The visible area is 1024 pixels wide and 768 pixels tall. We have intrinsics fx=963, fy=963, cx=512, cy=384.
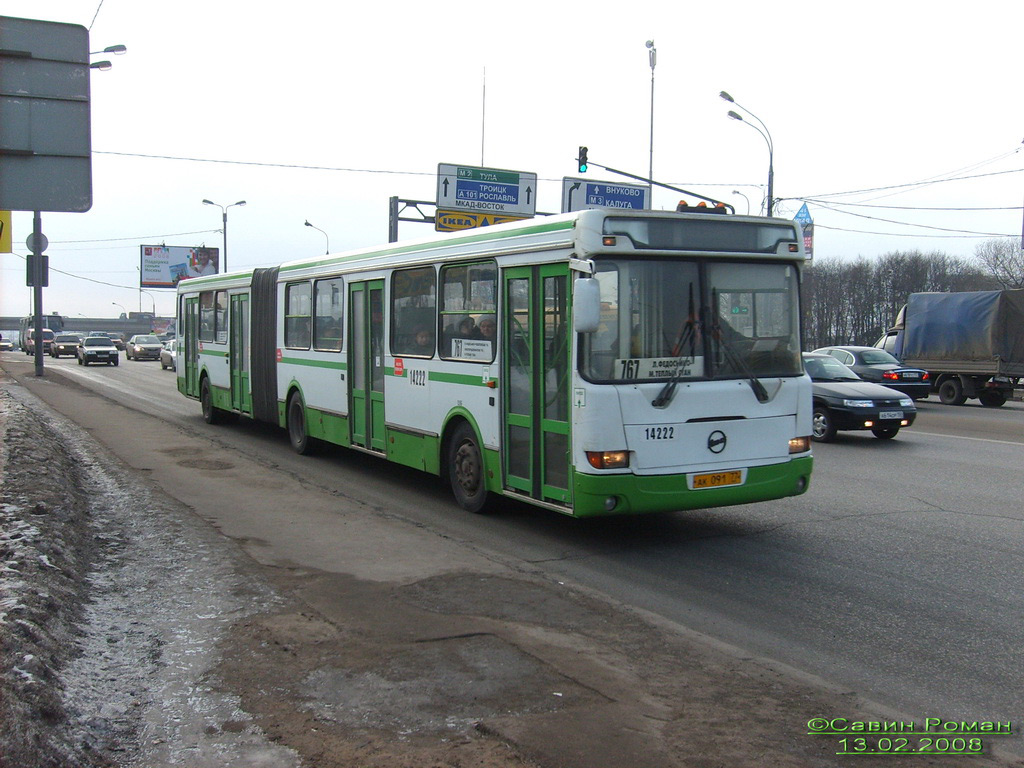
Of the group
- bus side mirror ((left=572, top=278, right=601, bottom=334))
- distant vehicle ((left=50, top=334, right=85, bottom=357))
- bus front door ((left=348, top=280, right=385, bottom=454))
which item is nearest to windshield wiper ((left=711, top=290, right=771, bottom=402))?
bus side mirror ((left=572, top=278, right=601, bottom=334))

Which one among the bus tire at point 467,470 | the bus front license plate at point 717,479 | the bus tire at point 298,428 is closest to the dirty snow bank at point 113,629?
the bus tire at point 467,470

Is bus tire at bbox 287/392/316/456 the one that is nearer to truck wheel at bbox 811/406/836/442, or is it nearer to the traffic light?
truck wheel at bbox 811/406/836/442

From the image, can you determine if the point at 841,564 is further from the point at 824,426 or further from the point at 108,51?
the point at 108,51

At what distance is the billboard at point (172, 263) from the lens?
81.6m

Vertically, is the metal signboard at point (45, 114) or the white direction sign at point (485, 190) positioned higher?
the white direction sign at point (485, 190)

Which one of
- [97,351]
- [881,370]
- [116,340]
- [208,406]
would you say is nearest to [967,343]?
[881,370]

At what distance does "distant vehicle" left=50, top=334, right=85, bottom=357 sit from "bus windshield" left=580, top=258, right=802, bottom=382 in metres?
60.9

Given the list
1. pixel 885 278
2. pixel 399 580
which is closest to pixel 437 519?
pixel 399 580

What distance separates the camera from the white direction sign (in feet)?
98.2

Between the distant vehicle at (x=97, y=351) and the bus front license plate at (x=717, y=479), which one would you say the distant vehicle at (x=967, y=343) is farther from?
the distant vehicle at (x=97, y=351)

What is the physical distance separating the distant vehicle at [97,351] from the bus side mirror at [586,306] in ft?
153

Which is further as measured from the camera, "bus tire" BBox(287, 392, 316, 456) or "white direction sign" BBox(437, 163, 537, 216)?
"white direction sign" BBox(437, 163, 537, 216)

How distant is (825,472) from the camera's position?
12.4 metres

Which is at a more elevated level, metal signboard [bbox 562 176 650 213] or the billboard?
the billboard
